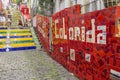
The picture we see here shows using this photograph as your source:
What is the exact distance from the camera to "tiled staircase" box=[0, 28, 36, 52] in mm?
18639

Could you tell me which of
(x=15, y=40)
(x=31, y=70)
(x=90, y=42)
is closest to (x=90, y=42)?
(x=90, y=42)

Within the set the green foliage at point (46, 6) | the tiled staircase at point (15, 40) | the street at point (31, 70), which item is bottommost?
the street at point (31, 70)

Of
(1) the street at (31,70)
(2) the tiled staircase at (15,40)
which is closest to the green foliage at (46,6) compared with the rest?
(2) the tiled staircase at (15,40)

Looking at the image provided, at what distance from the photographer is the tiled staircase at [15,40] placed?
61.2ft

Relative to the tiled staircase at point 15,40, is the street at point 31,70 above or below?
below

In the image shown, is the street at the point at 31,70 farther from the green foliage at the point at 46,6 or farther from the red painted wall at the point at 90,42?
the green foliage at the point at 46,6

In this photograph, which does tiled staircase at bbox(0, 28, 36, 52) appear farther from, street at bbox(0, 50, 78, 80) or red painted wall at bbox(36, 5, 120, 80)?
red painted wall at bbox(36, 5, 120, 80)

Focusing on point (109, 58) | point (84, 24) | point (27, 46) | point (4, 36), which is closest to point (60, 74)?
point (84, 24)

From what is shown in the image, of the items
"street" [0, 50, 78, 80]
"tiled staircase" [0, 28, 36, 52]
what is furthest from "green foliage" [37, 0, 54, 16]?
"street" [0, 50, 78, 80]

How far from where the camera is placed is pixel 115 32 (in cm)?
656

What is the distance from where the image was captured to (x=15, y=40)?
19.7 meters

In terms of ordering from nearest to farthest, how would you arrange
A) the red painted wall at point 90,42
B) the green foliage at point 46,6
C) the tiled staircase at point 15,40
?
the red painted wall at point 90,42 → the tiled staircase at point 15,40 → the green foliage at point 46,6

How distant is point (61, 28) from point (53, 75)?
280 centimetres

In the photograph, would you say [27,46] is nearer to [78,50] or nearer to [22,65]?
[22,65]
